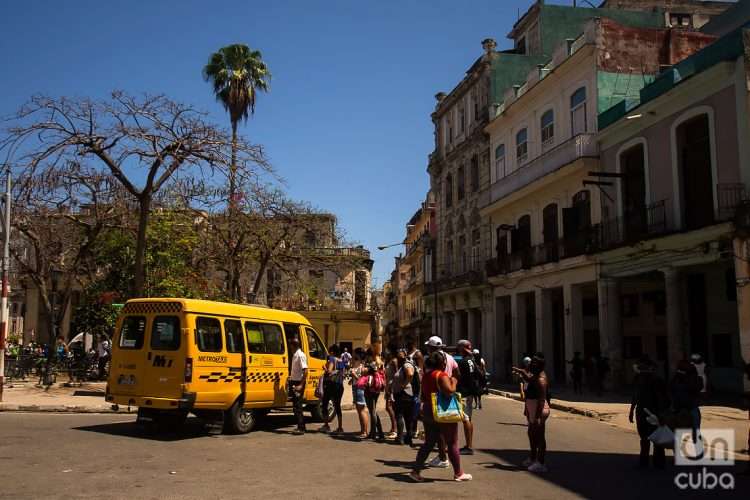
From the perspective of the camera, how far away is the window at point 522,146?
3198 cm

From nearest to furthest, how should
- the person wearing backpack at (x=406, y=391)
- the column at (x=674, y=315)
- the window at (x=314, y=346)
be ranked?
the person wearing backpack at (x=406, y=391)
the window at (x=314, y=346)
the column at (x=674, y=315)

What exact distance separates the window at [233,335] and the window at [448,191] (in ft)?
100

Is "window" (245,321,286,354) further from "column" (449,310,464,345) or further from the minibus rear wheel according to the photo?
"column" (449,310,464,345)

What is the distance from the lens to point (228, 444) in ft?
37.4

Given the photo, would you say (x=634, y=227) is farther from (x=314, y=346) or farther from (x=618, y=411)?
(x=314, y=346)

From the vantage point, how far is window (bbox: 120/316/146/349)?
12.1 meters

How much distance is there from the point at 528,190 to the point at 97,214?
18.0 metres

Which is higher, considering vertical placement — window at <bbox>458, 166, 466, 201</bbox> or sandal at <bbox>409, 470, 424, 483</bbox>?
window at <bbox>458, 166, 466, 201</bbox>

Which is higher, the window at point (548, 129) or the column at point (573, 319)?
the window at point (548, 129)

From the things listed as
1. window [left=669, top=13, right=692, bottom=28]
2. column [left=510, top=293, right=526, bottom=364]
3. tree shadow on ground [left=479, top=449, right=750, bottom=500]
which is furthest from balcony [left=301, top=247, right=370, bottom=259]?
window [left=669, top=13, right=692, bottom=28]

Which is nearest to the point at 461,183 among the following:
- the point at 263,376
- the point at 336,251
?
the point at 336,251

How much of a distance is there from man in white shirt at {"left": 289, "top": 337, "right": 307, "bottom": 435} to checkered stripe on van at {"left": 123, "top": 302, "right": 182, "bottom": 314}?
8.69 feet

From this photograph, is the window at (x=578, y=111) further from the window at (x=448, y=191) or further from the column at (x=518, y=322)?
the window at (x=448, y=191)

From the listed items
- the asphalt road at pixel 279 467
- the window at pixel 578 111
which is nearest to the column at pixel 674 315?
the window at pixel 578 111
